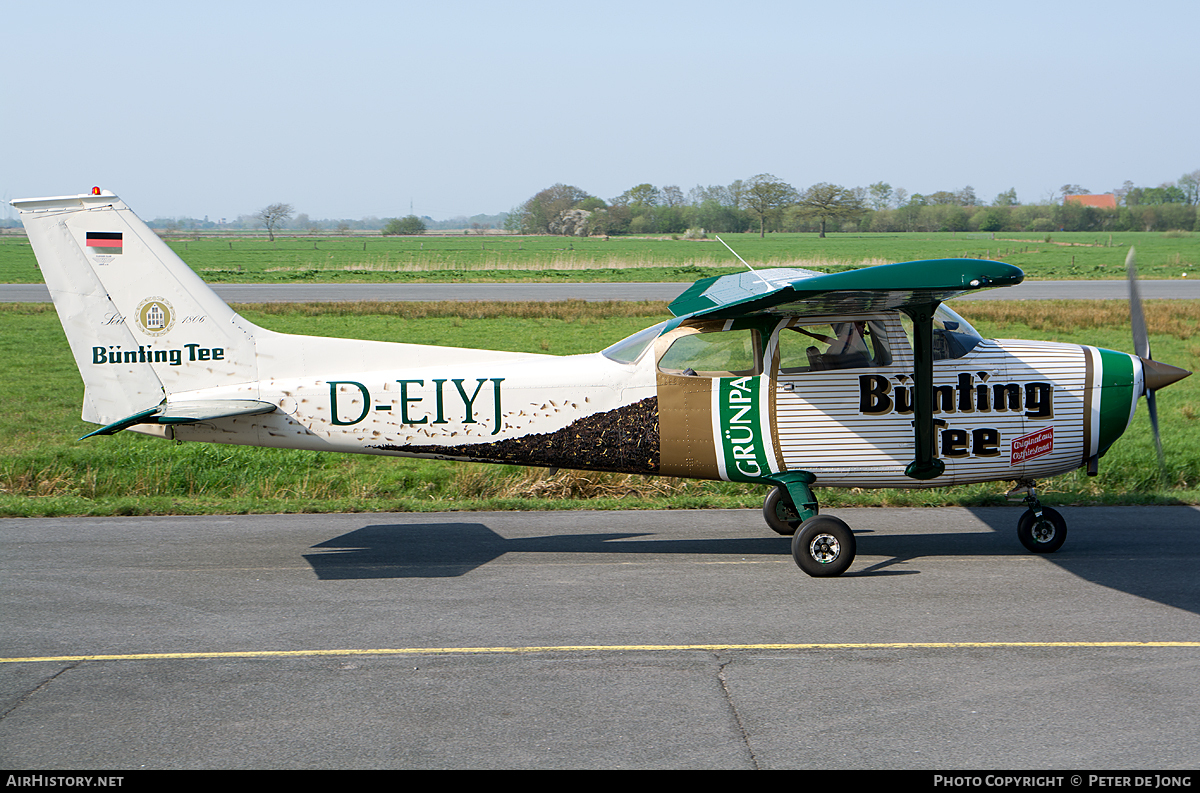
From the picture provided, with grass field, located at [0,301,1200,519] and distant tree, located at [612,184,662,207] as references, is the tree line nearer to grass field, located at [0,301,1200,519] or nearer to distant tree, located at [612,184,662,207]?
distant tree, located at [612,184,662,207]

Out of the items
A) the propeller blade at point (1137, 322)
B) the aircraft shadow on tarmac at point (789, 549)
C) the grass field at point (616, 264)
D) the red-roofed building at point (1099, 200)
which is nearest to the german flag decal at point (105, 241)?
the aircraft shadow on tarmac at point (789, 549)

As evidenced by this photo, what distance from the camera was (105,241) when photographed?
7.97m

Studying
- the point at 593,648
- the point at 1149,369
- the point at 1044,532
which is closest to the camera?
the point at 593,648

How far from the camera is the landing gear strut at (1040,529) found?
849 centimetres

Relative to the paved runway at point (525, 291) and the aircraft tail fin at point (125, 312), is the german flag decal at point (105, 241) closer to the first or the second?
the aircraft tail fin at point (125, 312)

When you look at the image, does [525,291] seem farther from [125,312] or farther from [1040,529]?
[1040,529]

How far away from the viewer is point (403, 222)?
18050 cm

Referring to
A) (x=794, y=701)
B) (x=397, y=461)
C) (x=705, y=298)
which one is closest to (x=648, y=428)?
(x=705, y=298)

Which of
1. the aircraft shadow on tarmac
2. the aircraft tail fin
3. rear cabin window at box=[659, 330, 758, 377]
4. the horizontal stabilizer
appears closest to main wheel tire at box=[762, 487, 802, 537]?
the aircraft shadow on tarmac

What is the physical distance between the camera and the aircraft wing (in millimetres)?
6449

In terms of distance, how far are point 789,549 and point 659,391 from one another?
2.01 metres

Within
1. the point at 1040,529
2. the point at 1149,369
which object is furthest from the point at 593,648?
the point at 1149,369

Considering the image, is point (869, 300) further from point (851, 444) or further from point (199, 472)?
point (199, 472)
